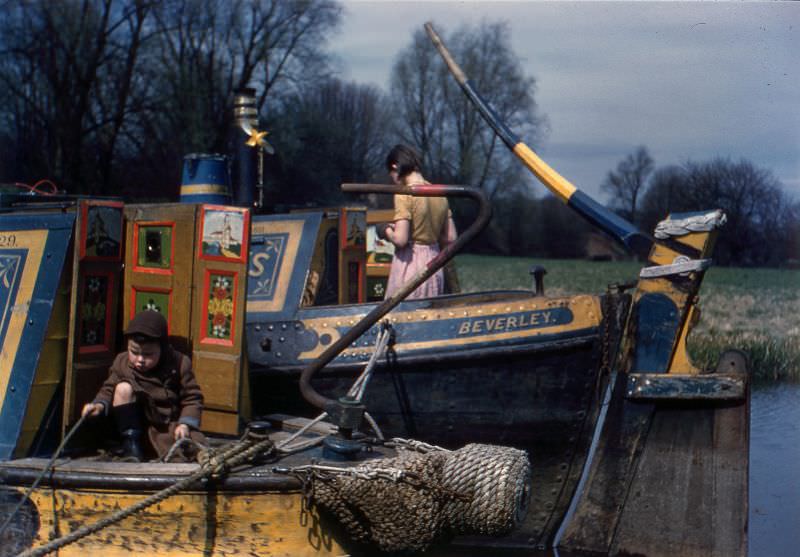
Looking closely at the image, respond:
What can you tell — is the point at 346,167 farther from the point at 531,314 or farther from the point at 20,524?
the point at 20,524

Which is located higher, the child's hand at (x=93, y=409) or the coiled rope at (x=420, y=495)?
the child's hand at (x=93, y=409)

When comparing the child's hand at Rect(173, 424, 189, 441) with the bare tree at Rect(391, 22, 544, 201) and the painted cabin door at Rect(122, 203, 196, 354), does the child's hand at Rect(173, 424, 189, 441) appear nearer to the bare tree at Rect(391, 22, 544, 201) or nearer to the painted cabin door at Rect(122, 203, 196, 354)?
the painted cabin door at Rect(122, 203, 196, 354)

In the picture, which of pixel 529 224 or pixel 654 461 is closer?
pixel 654 461

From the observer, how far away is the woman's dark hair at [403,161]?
6680 millimetres

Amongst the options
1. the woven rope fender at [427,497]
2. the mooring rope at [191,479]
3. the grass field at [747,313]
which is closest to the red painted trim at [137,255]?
the mooring rope at [191,479]

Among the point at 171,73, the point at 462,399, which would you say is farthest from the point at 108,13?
the point at 462,399

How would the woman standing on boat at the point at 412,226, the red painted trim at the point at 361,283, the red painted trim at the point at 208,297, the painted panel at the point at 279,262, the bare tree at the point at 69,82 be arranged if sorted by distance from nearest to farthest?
the red painted trim at the point at 208,297 < the painted panel at the point at 279,262 < the woman standing on boat at the point at 412,226 < the red painted trim at the point at 361,283 < the bare tree at the point at 69,82

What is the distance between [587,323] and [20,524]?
343 centimetres

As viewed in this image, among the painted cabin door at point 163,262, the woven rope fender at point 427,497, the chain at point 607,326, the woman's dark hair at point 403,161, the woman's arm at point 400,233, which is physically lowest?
the woven rope fender at point 427,497

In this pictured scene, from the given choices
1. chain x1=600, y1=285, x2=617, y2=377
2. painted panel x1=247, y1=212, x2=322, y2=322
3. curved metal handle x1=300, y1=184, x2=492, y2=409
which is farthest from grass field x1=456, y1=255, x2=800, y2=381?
curved metal handle x1=300, y1=184, x2=492, y2=409

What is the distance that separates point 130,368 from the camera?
501cm

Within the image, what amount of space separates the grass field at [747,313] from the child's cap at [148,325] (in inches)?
166

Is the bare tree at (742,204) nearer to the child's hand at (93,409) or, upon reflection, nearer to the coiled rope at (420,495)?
the coiled rope at (420,495)

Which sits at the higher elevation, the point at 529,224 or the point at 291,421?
the point at 529,224
